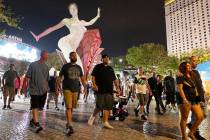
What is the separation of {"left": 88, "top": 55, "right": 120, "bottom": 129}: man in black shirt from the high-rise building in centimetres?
15759

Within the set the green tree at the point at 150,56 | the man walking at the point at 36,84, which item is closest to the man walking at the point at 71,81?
the man walking at the point at 36,84

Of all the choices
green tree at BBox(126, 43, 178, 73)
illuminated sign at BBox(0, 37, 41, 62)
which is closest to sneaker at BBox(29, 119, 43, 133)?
green tree at BBox(126, 43, 178, 73)

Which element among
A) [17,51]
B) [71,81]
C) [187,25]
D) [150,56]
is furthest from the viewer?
[187,25]

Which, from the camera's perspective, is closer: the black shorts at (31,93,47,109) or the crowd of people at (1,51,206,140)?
the crowd of people at (1,51,206,140)

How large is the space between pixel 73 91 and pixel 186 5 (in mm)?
187417

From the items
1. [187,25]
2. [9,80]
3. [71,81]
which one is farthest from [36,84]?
[187,25]

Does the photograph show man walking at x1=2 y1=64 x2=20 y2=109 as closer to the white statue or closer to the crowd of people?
the crowd of people

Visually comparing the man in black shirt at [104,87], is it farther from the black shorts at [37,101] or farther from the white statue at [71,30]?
the white statue at [71,30]

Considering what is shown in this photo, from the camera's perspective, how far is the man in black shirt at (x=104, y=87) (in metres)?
8.05

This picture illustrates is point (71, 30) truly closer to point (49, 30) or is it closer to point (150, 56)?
point (49, 30)

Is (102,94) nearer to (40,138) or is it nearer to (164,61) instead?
(40,138)

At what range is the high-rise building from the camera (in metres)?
165

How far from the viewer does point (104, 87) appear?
26.6 feet

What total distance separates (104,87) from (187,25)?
17452cm
